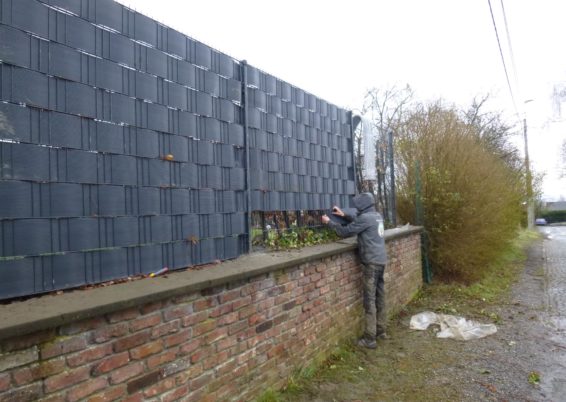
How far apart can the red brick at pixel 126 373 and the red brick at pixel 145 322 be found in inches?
7.4

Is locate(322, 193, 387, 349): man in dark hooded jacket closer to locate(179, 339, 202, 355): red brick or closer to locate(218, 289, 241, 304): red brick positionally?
locate(218, 289, 241, 304): red brick

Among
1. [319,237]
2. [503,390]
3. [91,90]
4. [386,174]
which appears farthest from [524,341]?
[91,90]

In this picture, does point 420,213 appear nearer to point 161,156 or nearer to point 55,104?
point 161,156

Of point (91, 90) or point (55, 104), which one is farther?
point (91, 90)

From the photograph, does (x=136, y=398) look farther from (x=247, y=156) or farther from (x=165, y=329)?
(x=247, y=156)

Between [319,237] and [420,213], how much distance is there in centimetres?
407

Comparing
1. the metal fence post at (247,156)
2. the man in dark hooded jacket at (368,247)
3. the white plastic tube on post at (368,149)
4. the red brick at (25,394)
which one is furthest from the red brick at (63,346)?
the white plastic tube on post at (368,149)

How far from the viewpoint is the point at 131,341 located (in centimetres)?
227

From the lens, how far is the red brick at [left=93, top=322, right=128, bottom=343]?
2102 millimetres

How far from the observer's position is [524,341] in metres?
5.18

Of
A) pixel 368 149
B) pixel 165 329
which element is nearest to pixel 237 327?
pixel 165 329

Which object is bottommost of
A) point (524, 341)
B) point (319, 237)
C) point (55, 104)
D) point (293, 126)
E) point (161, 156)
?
point (524, 341)

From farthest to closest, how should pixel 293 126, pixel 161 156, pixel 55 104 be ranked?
1. pixel 293 126
2. pixel 161 156
3. pixel 55 104

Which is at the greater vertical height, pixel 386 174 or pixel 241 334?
pixel 386 174
